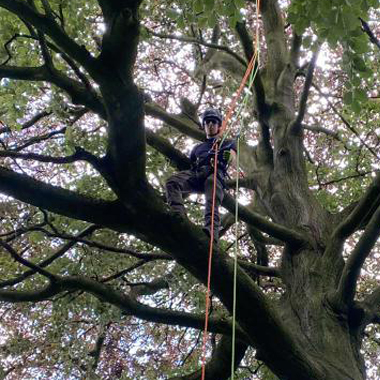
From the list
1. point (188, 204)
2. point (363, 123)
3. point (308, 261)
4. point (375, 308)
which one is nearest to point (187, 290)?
point (188, 204)

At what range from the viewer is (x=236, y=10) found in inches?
114

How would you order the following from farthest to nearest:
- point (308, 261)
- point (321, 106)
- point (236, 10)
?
point (321, 106) → point (308, 261) → point (236, 10)

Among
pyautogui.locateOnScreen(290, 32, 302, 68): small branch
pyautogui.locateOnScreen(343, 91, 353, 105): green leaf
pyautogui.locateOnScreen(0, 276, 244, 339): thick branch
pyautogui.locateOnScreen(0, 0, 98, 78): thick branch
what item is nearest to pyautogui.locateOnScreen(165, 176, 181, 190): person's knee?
pyautogui.locateOnScreen(0, 276, 244, 339): thick branch

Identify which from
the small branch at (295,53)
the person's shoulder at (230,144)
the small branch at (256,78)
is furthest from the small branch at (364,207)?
the small branch at (295,53)

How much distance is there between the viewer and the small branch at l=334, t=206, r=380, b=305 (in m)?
3.52

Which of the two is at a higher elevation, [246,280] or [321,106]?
[321,106]

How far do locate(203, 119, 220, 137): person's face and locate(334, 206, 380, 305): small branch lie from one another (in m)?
2.23

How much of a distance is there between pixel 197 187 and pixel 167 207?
51.1 inches

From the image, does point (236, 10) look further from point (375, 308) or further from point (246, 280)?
point (375, 308)

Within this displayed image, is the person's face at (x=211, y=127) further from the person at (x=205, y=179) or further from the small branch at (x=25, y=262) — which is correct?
the small branch at (x=25, y=262)

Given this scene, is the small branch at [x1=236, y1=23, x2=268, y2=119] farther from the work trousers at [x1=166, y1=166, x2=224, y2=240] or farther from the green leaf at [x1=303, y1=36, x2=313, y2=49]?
the green leaf at [x1=303, y1=36, x2=313, y2=49]

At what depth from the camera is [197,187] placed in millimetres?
4543

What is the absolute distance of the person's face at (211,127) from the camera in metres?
5.38

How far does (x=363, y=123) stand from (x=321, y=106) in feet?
8.24
